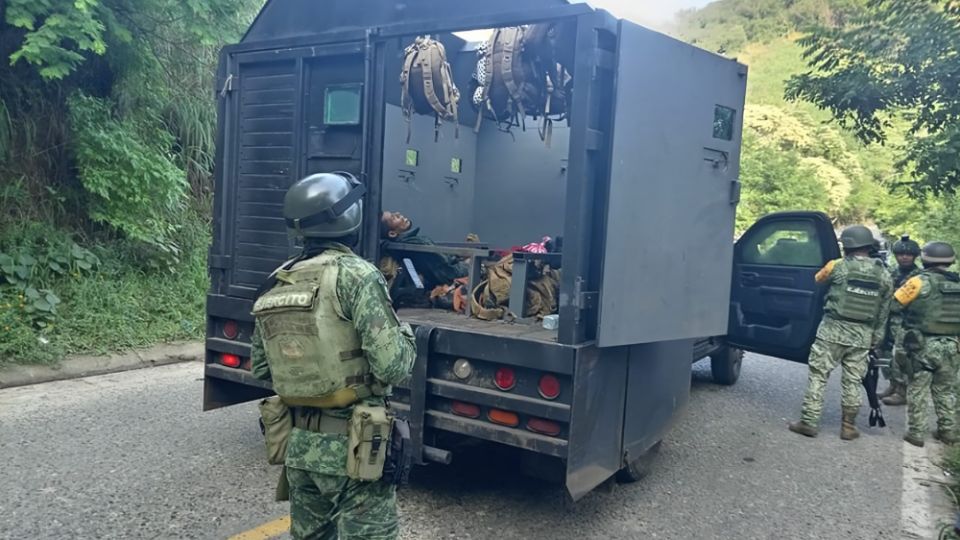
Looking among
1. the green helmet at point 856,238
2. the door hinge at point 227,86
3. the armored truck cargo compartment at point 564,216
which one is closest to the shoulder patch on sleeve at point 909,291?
the green helmet at point 856,238

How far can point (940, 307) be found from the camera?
5.88 metres

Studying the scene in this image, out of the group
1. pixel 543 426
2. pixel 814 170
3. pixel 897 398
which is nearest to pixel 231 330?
pixel 543 426

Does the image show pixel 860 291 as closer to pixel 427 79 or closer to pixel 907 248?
pixel 907 248

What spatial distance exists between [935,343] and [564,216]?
374cm

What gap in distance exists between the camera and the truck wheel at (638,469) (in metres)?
4.31

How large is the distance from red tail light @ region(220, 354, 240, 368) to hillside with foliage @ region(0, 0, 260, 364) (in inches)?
122

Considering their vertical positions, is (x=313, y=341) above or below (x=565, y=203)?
below

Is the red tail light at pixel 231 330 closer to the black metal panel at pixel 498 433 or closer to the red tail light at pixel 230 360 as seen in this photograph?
the red tail light at pixel 230 360

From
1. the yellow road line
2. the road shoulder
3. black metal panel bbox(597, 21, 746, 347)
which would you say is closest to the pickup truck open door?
black metal panel bbox(597, 21, 746, 347)

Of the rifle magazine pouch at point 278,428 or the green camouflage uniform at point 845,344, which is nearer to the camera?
the rifle magazine pouch at point 278,428

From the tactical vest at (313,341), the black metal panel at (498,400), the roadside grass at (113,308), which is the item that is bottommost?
the roadside grass at (113,308)

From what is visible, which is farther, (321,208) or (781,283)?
(781,283)

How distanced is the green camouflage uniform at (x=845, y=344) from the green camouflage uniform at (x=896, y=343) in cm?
39

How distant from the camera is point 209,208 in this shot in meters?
10.2
